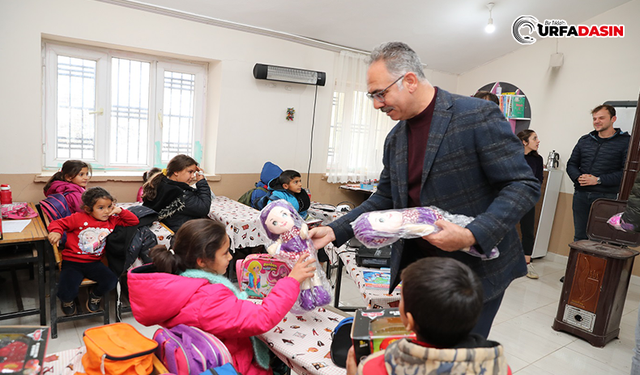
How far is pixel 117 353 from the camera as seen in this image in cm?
114

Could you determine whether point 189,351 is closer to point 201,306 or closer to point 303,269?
point 201,306

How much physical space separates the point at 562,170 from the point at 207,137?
450 centimetres

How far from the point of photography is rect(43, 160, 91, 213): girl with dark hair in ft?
10.5

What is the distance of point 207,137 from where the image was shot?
4812 mm

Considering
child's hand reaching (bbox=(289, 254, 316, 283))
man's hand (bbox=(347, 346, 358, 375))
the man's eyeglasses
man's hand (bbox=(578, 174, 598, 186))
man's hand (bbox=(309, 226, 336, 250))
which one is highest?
the man's eyeglasses

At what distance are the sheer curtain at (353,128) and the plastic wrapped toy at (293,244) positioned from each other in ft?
12.7

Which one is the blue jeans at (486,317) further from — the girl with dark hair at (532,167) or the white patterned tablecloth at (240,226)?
the girl with dark hair at (532,167)

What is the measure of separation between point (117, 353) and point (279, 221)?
652 mm

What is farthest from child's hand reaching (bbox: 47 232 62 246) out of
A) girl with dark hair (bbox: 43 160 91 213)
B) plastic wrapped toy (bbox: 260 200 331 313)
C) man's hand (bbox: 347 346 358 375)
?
man's hand (bbox: 347 346 358 375)

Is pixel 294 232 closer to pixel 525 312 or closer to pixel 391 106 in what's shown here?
pixel 391 106

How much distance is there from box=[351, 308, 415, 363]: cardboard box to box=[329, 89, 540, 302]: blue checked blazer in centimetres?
27

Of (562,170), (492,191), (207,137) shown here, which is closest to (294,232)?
(492,191)

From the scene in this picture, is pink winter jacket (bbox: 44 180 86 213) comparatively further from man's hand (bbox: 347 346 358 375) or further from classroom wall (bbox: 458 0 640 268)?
classroom wall (bbox: 458 0 640 268)

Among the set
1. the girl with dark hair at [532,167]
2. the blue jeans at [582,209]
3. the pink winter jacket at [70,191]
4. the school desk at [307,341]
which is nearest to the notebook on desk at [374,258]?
the school desk at [307,341]
